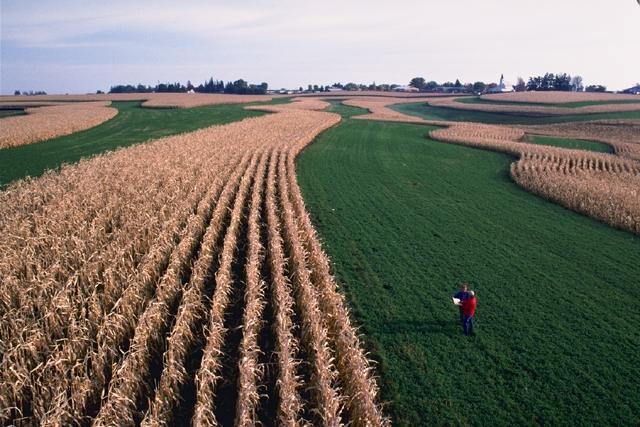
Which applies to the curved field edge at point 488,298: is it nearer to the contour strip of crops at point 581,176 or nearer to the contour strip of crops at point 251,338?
the contour strip of crops at point 581,176

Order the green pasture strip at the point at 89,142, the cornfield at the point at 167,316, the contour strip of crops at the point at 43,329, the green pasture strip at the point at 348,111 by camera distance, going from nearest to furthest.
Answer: the cornfield at the point at 167,316 < the contour strip of crops at the point at 43,329 < the green pasture strip at the point at 89,142 < the green pasture strip at the point at 348,111

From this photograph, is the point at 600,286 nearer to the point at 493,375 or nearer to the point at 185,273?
the point at 493,375

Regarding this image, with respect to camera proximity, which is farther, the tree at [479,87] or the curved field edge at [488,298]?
the tree at [479,87]

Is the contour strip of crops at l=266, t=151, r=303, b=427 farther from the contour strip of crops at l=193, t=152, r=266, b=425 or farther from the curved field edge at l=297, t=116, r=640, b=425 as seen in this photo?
the curved field edge at l=297, t=116, r=640, b=425

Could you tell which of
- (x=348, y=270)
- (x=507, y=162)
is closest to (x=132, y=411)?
(x=348, y=270)

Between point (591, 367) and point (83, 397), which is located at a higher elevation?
point (83, 397)

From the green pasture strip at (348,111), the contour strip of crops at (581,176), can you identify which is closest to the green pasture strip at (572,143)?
the contour strip of crops at (581,176)

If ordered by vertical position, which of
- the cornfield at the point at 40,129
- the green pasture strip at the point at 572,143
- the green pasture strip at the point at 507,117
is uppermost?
the green pasture strip at the point at 507,117

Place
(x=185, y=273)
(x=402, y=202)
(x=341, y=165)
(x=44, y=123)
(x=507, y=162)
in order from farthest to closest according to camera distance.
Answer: (x=44, y=123), (x=507, y=162), (x=341, y=165), (x=402, y=202), (x=185, y=273)
